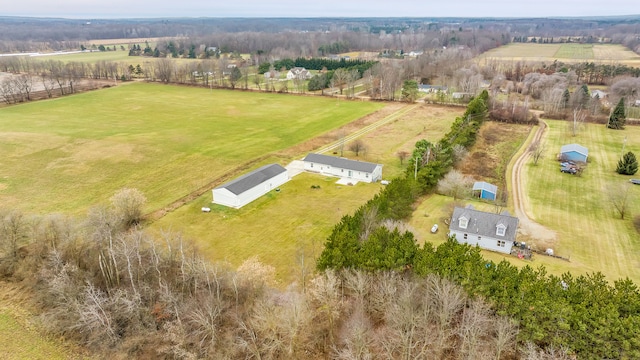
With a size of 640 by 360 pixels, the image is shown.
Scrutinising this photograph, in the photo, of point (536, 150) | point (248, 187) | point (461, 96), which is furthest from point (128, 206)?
point (461, 96)

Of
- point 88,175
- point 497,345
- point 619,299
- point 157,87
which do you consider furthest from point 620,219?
point 157,87

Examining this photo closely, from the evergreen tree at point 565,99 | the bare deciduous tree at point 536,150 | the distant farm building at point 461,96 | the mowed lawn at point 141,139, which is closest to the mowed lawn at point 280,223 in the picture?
the mowed lawn at point 141,139

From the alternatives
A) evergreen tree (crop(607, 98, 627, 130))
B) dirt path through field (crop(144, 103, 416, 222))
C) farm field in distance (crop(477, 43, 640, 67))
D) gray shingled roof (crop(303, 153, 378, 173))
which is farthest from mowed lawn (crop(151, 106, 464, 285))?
farm field in distance (crop(477, 43, 640, 67))

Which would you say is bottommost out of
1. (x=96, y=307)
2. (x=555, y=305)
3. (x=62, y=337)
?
(x=62, y=337)

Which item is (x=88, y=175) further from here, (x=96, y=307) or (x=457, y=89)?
(x=457, y=89)

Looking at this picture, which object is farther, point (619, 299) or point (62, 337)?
point (62, 337)

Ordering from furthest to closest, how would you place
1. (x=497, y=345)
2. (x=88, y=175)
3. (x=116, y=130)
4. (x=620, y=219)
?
1. (x=116, y=130)
2. (x=88, y=175)
3. (x=620, y=219)
4. (x=497, y=345)

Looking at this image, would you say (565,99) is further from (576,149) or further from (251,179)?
(251,179)

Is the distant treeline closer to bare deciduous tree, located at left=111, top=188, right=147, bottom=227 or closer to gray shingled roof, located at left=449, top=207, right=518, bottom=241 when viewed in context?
gray shingled roof, located at left=449, top=207, right=518, bottom=241

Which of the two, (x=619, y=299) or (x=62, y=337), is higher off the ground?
(x=619, y=299)
